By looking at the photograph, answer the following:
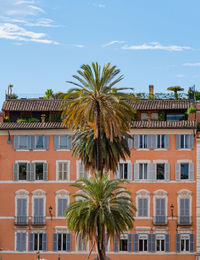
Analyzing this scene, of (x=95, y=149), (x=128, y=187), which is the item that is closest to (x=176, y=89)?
(x=128, y=187)

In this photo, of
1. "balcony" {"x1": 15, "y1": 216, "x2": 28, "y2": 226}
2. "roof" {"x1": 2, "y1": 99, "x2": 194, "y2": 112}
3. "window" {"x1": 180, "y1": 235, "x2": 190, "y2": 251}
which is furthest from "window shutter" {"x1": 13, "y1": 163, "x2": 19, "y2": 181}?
"window" {"x1": 180, "y1": 235, "x2": 190, "y2": 251}

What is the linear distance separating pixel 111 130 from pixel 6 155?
22.0 metres

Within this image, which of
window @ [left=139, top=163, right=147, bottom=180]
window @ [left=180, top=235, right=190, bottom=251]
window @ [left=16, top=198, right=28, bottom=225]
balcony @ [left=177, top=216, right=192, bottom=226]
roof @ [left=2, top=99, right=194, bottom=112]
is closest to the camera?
balcony @ [left=177, top=216, right=192, bottom=226]

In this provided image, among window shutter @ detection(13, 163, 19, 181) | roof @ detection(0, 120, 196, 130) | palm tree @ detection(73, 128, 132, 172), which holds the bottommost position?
window shutter @ detection(13, 163, 19, 181)

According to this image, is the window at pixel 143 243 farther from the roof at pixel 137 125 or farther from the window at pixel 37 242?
the roof at pixel 137 125

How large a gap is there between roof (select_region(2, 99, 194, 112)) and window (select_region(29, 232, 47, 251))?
50.4ft

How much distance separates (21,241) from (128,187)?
14.5m

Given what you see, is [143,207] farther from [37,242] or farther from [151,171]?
[37,242]

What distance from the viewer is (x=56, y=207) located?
9462 cm

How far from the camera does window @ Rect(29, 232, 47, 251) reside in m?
94.2

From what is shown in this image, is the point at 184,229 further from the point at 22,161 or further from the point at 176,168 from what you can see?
the point at 22,161

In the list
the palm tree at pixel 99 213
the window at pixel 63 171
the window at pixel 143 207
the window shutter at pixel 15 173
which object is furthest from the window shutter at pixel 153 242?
the palm tree at pixel 99 213

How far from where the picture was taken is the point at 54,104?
97500 millimetres

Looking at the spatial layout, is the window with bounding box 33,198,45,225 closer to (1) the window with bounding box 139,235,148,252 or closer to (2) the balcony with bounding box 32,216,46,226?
(2) the balcony with bounding box 32,216,46,226
